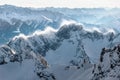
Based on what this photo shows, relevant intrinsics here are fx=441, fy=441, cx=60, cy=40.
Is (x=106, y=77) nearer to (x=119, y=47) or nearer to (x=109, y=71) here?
(x=109, y=71)

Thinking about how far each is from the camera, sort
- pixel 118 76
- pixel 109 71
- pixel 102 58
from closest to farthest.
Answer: pixel 118 76, pixel 109 71, pixel 102 58

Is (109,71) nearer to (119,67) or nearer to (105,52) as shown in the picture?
(119,67)

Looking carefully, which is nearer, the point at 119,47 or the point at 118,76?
the point at 118,76

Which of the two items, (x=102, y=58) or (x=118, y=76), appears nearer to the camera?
(x=118, y=76)

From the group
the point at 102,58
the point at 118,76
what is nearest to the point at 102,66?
the point at 102,58

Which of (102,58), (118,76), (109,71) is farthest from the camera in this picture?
(102,58)

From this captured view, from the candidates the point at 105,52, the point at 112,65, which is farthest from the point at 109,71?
the point at 105,52

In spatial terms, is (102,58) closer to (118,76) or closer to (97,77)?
(97,77)

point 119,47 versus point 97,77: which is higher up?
point 119,47
